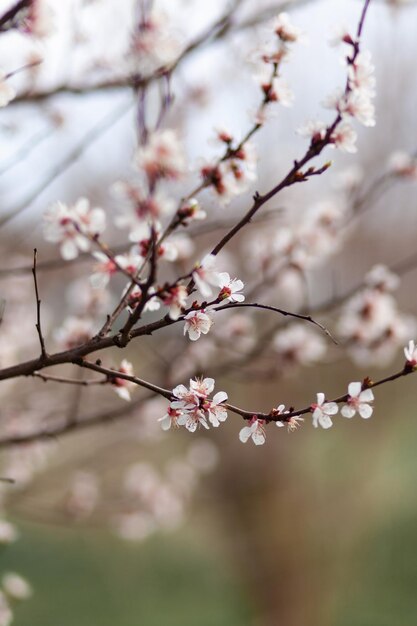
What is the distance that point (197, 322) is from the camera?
135 centimetres

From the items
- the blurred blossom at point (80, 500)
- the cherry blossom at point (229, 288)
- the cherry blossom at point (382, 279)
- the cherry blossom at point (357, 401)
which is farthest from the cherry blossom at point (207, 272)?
the blurred blossom at point (80, 500)

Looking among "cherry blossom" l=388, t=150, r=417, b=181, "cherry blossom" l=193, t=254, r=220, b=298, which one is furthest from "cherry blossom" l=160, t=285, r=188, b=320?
"cherry blossom" l=388, t=150, r=417, b=181

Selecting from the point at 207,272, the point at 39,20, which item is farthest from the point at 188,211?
the point at 39,20

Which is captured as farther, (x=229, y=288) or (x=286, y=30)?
(x=286, y=30)

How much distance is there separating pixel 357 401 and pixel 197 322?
0.40 metres

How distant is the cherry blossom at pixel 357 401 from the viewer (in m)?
1.38

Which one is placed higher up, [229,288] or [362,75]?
[362,75]

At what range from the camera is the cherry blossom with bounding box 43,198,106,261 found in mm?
1330

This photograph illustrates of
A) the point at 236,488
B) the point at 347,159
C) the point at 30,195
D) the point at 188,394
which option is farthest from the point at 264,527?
the point at 188,394

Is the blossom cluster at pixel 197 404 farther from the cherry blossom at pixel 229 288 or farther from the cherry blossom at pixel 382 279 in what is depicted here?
the cherry blossom at pixel 382 279

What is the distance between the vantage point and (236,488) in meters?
6.66

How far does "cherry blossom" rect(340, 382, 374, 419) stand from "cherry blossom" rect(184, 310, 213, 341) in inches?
13.5

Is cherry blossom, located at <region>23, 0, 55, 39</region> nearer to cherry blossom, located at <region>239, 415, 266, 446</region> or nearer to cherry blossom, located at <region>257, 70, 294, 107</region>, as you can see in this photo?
cherry blossom, located at <region>257, 70, 294, 107</region>

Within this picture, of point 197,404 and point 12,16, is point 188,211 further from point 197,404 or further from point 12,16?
point 12,16
